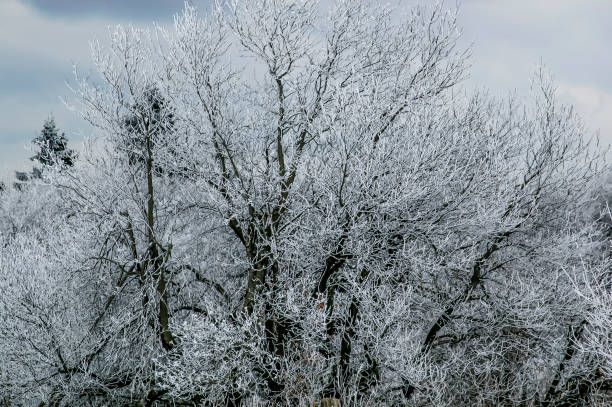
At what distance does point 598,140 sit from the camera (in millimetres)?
11766

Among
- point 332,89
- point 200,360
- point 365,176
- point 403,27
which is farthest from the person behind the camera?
point 403,27

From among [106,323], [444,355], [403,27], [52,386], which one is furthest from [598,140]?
[52,386]

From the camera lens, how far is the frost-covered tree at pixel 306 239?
9438 mm

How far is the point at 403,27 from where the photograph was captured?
460 inches

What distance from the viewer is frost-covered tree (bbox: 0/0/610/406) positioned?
9438 millimetres

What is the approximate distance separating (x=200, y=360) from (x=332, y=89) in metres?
5.30

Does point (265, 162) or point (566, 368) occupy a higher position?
point (265, 162)

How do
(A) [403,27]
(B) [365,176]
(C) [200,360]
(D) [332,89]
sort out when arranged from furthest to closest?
(A) [403,27]
(D) [332,89]
(C) [200,360]
(B) [365,176]

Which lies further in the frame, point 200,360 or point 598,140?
point 598,140

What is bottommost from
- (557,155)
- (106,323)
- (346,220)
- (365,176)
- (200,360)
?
(200,360)

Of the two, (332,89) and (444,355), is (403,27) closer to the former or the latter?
(332,89)

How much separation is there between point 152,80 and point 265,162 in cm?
278

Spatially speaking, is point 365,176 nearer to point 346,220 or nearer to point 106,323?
point 346,220

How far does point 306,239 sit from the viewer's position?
9430mm
